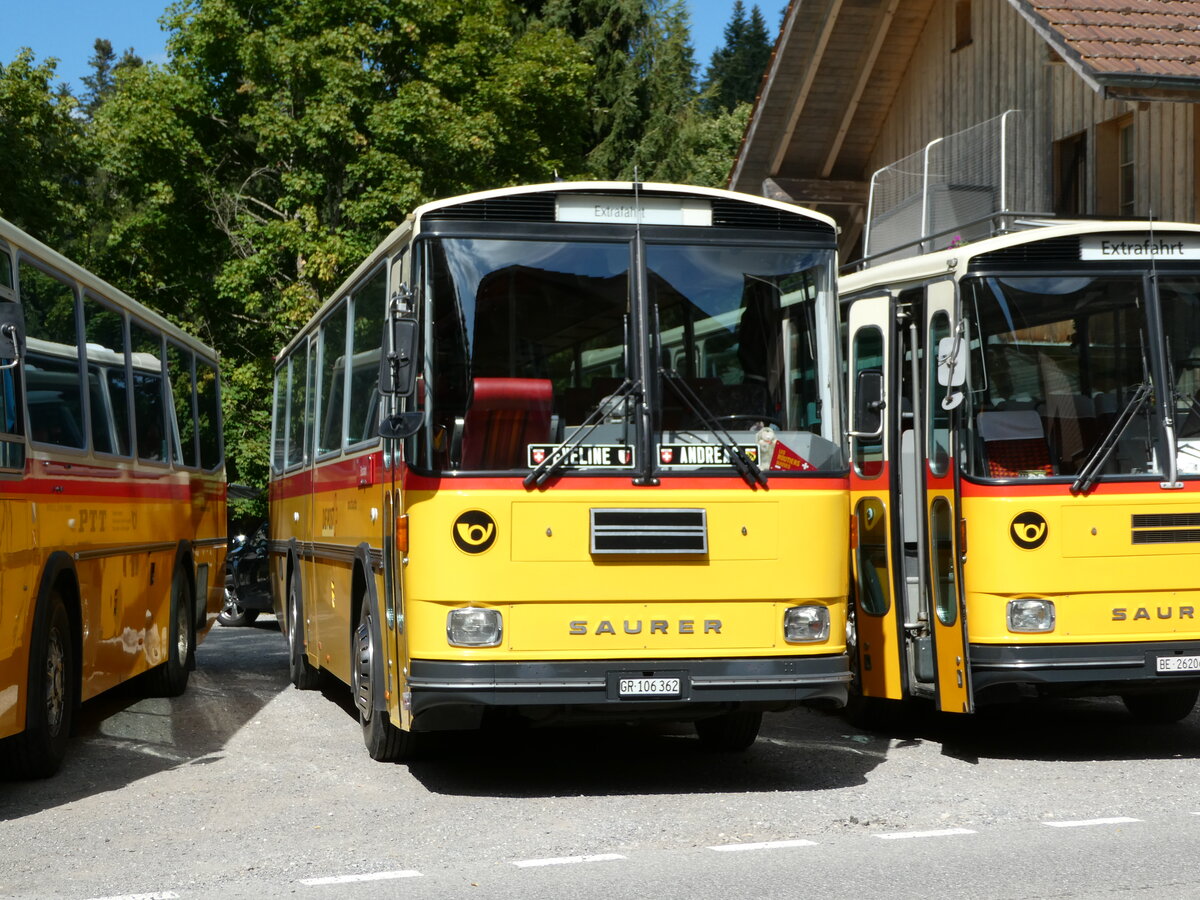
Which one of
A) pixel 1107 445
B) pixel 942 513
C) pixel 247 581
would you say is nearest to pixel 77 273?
pixel 942 513

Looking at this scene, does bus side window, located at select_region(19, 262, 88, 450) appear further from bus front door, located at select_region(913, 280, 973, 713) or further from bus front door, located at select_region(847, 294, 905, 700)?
bus front door, located at select_region(913, 280, 973, 713)

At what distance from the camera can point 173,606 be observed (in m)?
13.6

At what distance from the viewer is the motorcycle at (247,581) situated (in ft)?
77.4

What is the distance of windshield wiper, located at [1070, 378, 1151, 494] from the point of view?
934cm

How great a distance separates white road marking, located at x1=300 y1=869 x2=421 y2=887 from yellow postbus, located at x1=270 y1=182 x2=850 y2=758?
1455 millimetres

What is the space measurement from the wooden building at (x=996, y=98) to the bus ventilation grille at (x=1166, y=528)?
451 centimetres

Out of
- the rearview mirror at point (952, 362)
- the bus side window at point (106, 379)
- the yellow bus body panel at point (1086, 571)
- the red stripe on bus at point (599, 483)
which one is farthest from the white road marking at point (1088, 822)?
the bus side window at point (106, 379)

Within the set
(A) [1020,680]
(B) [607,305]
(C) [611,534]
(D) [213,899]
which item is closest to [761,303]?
(B) [607,305]

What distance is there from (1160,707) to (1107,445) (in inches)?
109

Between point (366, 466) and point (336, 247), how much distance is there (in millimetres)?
19426

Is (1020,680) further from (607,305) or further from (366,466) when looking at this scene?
(366,466)

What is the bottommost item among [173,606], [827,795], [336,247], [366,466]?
[827,795]

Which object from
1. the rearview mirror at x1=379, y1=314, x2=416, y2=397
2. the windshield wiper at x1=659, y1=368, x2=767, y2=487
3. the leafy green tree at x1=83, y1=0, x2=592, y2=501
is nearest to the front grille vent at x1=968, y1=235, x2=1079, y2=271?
the windshield wiper at x1=659, y1=368, x2=767, y2=487

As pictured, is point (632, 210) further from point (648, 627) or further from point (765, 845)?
point (765, 845)
